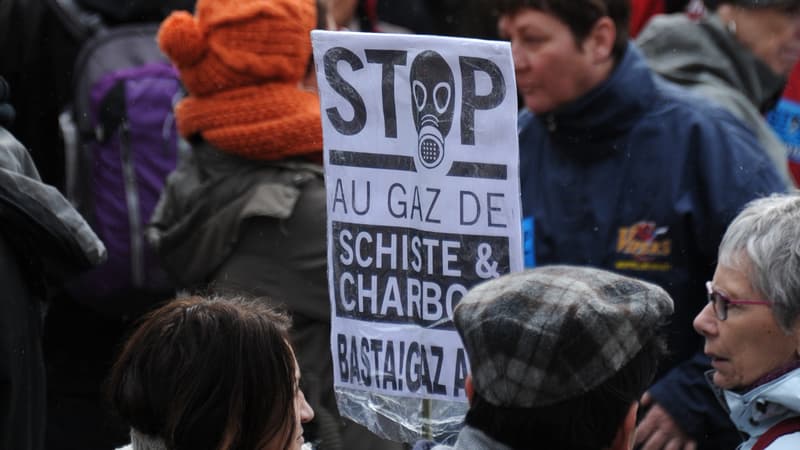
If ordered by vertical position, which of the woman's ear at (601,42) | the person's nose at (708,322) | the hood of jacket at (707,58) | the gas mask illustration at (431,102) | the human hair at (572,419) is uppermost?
the gas mask illustration at (431,102)

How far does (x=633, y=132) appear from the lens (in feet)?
14.6

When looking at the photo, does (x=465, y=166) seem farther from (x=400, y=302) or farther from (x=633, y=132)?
(x=633, y=132)

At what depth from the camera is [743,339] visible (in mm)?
3199

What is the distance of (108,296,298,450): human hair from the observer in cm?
258

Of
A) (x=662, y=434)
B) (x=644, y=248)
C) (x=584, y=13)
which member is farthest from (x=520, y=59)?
(x=662, y=434)

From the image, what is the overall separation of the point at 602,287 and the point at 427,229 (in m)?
1.01

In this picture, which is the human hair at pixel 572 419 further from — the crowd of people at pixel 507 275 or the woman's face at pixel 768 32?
the woman's face at pixel 768 32

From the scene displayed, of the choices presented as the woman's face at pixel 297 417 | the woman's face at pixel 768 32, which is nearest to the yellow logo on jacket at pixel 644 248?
the woman's face at pixel 768 32

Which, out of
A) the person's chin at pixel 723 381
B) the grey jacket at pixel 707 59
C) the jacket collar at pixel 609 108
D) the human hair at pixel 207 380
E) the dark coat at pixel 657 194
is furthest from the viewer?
the grey jacket at pixel 707 59

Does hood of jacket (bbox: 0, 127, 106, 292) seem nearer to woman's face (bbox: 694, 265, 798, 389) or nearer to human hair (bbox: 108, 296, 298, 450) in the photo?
human hair (bbox: 108, 296, 298, 450)

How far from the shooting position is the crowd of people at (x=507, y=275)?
91.9 inches

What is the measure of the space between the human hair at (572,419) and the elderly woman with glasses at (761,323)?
80 centimetres

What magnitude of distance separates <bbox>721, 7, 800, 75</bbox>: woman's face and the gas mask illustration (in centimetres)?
274

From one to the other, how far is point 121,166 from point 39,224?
1660 mm
